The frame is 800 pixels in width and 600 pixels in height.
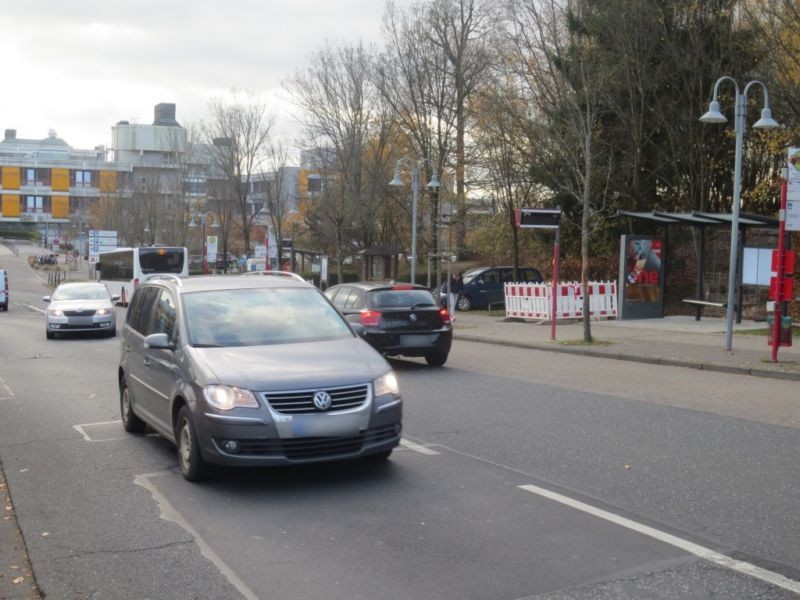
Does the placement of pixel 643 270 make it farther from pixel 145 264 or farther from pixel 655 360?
pixel 145 264

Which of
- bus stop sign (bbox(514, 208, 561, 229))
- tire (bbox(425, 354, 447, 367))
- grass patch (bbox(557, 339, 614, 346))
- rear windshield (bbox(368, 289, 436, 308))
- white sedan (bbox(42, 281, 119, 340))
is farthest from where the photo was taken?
white sedan (bbox(42, 281, 119, 340))

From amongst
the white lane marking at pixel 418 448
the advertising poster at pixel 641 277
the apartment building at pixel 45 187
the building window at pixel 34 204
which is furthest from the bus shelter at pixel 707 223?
the building window at pixel 34 204

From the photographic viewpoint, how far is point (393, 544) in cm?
544

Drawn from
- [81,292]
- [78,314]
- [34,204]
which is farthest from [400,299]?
[34,204]

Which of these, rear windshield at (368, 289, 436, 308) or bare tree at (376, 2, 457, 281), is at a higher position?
bare tree at (376, 2, 457, 281)

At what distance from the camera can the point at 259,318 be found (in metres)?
7.91

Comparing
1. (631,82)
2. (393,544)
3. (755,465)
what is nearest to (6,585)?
(393,544)

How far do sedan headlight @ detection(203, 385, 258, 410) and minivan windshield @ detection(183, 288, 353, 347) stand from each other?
799mm

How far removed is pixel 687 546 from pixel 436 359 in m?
10.5

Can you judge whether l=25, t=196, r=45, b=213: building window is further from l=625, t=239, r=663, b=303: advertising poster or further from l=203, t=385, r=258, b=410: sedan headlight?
l=203, t=385, r=258, b=410: sedan headlight

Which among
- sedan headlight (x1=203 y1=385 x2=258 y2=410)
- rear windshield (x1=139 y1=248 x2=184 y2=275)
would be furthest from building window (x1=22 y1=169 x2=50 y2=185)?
sedan headlight (x1=203 y1=385 x2=258 y2=410)

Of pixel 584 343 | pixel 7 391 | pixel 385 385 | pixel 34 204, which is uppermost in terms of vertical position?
pixel 34 204

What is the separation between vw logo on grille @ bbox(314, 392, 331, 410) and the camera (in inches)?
261

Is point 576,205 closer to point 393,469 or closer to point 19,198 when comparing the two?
point 393,469
